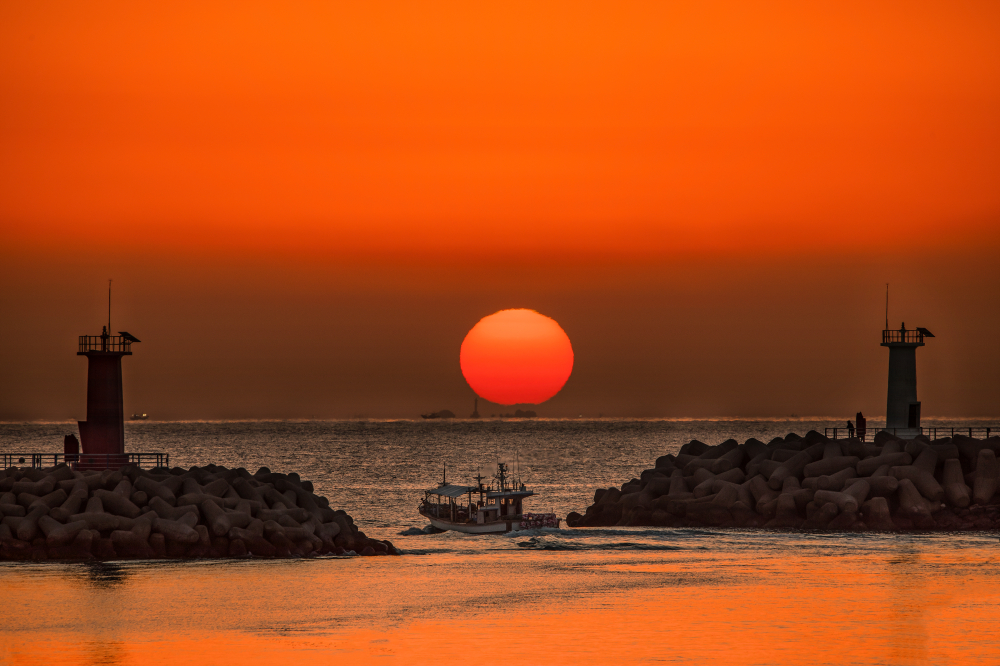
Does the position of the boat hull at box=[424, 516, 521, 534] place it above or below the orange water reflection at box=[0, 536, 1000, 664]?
below

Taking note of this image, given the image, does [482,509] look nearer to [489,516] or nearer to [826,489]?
[489,516]

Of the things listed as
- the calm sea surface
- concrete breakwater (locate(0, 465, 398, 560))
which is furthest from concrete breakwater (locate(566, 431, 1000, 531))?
concrete breakwater (locate(0, 465, 398, 560))

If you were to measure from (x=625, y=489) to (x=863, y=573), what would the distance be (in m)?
20.8

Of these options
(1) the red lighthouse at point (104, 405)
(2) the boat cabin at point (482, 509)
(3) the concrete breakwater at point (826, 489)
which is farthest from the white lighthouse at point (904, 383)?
(1) the red lighthouse at point (104, 405)

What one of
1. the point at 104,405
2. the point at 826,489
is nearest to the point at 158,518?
the point at 104,405

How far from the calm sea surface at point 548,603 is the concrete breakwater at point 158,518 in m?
0.86

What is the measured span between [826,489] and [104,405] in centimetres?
3033

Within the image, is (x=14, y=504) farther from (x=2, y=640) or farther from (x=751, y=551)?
(x=751, y=551)

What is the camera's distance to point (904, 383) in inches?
2510

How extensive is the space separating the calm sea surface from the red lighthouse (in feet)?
32.7

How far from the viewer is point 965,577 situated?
3631 centimetres

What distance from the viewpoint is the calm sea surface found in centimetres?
2591

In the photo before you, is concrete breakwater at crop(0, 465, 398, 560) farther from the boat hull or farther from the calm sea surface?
the boat hull

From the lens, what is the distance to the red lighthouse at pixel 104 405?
47759mm
